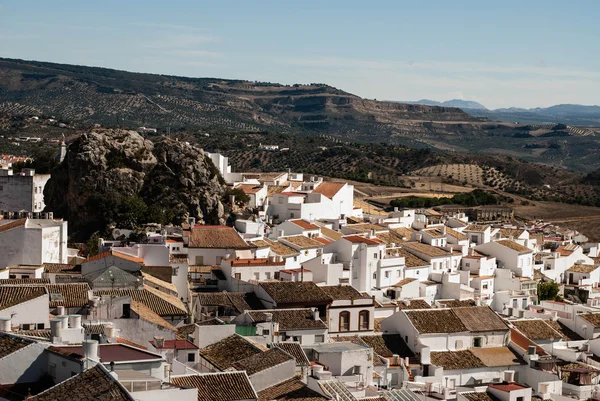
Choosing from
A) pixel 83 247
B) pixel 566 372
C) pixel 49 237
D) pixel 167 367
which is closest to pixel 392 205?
pixel 83 247

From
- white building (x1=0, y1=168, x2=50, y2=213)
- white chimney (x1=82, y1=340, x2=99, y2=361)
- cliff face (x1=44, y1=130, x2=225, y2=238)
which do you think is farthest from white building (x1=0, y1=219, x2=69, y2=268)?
white chimney (x1=82, y1=340, x2=99, y2=361)

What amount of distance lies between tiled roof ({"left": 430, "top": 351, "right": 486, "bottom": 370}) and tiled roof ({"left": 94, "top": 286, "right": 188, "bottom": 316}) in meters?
9.47

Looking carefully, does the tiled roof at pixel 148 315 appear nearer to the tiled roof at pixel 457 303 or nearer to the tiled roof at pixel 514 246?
the tiled roof at pixel 457 303

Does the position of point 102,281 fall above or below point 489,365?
above

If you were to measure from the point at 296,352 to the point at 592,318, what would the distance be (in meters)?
18.9

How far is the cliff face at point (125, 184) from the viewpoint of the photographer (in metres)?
59.2

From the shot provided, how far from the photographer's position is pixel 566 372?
3716cm

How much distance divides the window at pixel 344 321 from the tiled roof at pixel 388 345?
6.82 ft

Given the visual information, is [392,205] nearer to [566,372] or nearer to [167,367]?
[566,372]

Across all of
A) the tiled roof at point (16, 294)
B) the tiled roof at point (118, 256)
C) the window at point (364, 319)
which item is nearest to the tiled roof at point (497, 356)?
the window at point (364, 319)

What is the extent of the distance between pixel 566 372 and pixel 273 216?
3179cm

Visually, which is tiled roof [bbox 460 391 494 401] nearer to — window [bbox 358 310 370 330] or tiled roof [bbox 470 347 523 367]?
tiled roof [bbox 470 347 523 367]

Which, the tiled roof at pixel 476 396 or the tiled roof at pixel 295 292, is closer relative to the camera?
the tiled roof at pixel 476 396

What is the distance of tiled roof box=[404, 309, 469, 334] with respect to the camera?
128ft
